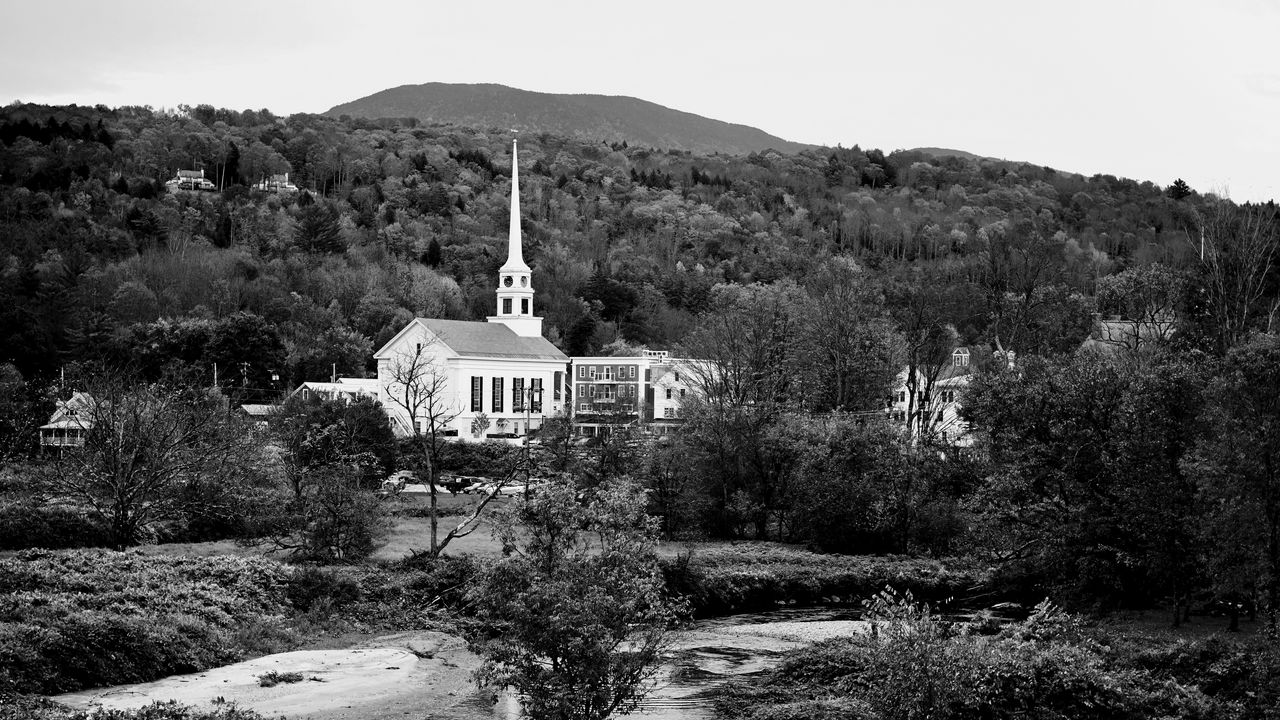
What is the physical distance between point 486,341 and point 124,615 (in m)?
57.8

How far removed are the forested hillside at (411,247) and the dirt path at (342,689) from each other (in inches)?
1579

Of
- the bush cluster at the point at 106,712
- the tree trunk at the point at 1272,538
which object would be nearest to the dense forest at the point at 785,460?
the tree trunk at the point at 1272,538

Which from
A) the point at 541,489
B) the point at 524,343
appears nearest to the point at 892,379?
the point at 524,343

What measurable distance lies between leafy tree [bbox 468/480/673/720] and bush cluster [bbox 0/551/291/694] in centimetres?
874

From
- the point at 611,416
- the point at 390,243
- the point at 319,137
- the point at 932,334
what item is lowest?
the point at 611,416

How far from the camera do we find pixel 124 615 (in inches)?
1208

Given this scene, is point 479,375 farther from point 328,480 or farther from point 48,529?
point 48,529

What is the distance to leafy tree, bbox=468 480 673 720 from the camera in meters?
22.0

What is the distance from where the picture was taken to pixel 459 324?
88312mm

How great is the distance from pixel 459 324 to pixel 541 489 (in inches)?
2549

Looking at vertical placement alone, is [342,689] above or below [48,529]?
below

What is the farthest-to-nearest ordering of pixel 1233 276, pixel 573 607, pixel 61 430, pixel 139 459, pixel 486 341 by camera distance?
pixel 486 341, pixel 61 430, pixel 1233 276, pixel 139 459, pixel 573 607

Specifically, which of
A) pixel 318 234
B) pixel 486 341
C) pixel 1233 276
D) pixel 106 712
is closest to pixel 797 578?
pixel 1233 276

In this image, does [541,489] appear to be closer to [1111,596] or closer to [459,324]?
[1111,596]
